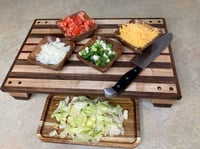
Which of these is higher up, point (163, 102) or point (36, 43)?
point (36, 43)

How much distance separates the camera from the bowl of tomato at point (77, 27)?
0.90 m

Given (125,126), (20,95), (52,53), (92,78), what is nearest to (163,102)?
(125,126)

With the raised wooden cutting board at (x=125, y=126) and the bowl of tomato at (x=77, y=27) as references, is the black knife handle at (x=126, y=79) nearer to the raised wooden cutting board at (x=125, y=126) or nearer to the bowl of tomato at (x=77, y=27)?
the raised wooden cutting board at (x=125, y=126)

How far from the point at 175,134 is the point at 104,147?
251mm

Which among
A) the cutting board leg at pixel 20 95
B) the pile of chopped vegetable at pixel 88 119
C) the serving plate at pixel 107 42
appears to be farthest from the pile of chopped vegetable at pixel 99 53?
the cutting board leg at pixel 20 95

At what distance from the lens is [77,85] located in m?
0.77

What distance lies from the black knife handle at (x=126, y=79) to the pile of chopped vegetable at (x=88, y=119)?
0.31 ft

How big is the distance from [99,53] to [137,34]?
173 millimetres

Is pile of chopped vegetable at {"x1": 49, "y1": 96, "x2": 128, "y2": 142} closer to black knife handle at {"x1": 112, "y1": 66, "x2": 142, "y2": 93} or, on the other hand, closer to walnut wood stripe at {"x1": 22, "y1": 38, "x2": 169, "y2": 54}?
black knife handle at {"x1": 112, "y1": 66, "x2": 142, "y2": 93}

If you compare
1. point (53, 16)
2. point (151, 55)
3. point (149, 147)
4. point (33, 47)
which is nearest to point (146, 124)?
point (149, 147)

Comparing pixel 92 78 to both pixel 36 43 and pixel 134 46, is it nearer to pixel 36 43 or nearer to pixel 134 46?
pixel 134 46

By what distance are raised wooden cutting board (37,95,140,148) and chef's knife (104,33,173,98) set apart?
0.38 feet

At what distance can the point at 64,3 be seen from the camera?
146 cm

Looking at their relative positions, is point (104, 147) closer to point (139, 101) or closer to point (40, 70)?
point (139, 101)
